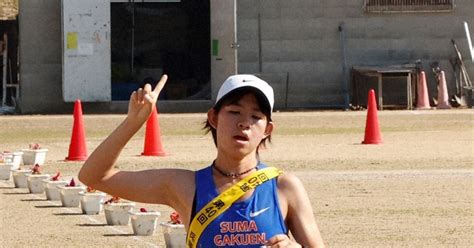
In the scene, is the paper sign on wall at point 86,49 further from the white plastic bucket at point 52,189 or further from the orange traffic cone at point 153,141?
the white plastic bucket at point 52,189

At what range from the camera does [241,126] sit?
475 centimetres

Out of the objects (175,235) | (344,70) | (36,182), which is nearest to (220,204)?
(175,235)

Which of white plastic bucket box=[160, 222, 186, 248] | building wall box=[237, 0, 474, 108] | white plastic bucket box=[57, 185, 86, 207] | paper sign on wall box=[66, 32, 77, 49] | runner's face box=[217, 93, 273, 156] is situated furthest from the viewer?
building wall box=[237, 0, 474, 108]

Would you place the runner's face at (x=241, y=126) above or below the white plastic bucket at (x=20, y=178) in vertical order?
above

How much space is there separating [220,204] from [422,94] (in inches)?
1128

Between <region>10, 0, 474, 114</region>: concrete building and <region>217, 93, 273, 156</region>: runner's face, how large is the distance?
27.4 m

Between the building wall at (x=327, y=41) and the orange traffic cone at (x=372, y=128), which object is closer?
the orange traffic cone at (x=372, y=128)

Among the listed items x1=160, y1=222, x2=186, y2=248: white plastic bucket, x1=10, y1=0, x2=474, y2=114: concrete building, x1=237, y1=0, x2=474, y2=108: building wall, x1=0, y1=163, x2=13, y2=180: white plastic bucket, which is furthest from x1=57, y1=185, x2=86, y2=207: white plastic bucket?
x1=237, y1=0, x2=474, y2=108: building wall

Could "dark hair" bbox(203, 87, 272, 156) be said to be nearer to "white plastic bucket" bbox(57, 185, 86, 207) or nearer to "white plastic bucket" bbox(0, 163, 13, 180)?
"white plastic bucket" bbox(57, 185, 86, 207)

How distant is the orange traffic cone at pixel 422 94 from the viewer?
32781 mm

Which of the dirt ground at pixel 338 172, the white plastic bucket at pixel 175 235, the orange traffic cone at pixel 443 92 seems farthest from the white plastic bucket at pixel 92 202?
the orange traffic cone at pixel 443 92

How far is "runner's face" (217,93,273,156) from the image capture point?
4738 millimetres

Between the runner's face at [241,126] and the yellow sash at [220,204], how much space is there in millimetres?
107

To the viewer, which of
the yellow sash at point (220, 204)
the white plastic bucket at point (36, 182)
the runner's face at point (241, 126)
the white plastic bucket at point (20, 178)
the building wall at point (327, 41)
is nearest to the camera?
the yellow sash at point (220, 204)
